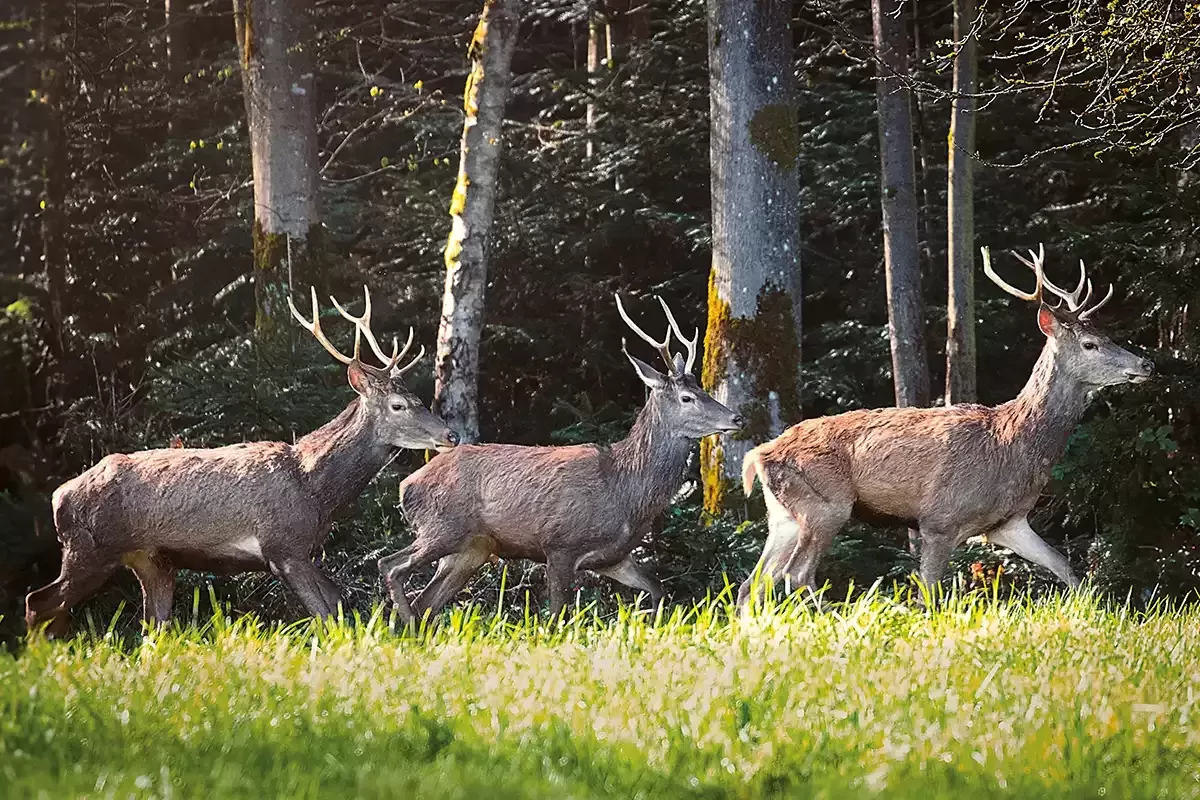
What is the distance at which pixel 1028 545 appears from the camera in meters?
9.72

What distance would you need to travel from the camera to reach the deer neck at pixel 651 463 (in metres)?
9.34

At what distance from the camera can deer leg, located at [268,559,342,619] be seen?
8641 mm

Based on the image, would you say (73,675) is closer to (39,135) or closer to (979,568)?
(39,135)

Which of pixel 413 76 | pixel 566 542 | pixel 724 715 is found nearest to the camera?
pixel 724 715

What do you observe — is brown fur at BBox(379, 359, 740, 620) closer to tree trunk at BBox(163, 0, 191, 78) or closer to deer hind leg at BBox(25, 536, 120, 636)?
deer hind leg at BBox(25, 536, 120, 636)

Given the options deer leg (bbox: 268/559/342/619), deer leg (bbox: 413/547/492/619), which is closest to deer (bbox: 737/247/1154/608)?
deer leg (bbox: 413/547/492/619)

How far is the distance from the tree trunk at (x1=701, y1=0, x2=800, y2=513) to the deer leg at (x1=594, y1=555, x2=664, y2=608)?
247 cm

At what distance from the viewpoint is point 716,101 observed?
1244 cm

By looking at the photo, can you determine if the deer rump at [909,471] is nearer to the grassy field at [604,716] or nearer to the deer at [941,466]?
the deer at [941,466]

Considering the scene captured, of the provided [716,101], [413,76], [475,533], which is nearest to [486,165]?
[716,101]

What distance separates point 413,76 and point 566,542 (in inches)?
562

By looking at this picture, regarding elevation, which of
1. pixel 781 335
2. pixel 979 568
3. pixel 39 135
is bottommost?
pixel 979 568

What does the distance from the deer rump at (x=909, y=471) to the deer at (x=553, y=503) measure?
517mm

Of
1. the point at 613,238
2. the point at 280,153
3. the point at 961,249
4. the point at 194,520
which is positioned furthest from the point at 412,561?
the point at 613,238
